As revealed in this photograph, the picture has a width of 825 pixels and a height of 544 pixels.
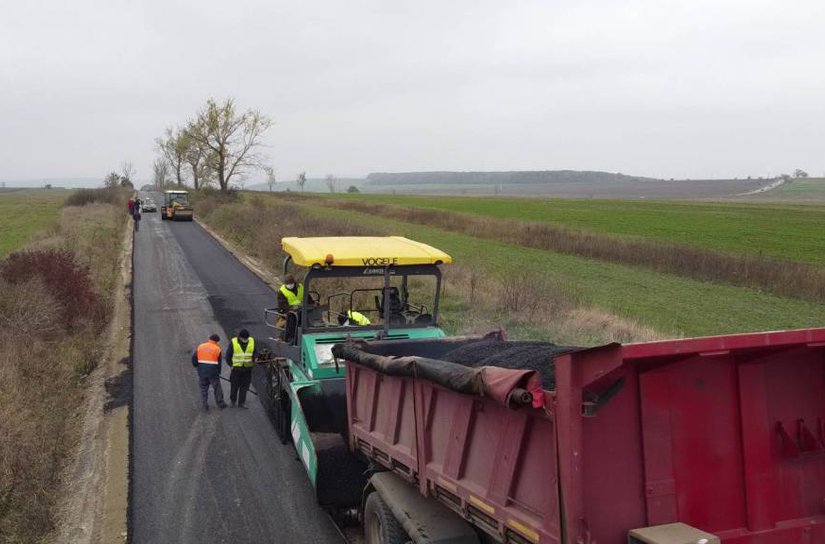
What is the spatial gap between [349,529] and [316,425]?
1118 mm

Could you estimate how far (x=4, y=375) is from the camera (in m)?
10.1

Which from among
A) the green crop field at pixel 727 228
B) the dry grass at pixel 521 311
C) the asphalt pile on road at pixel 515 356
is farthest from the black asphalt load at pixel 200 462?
the green crop field at pixel 727 228

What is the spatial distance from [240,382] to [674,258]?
23201 millimetres

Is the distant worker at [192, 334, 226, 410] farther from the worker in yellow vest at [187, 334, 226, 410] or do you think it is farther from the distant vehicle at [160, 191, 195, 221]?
the distant vehicle at [160, 191, 195, 221]

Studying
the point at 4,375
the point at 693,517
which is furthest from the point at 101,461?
the point at 693,517

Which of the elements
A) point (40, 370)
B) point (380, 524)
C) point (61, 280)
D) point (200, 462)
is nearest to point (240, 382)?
point (200, 462)

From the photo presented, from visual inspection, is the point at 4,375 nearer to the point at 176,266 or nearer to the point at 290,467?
the point at 290,467

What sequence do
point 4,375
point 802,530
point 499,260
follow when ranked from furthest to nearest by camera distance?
point 499,260 → point 4,375 → point 802,530

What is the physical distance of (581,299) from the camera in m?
19.6

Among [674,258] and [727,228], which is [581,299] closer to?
[674,258]

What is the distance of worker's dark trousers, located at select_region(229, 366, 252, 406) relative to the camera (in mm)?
10406

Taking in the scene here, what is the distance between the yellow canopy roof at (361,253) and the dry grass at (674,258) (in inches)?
768

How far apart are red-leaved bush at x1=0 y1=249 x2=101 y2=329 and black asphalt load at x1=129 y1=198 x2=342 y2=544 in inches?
46.9

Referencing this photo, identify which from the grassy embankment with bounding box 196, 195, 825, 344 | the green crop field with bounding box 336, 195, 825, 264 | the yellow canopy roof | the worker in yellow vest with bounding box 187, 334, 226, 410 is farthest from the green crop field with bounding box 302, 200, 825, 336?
the worker in yellow vest with bounding box 187, 334, 226, 410
